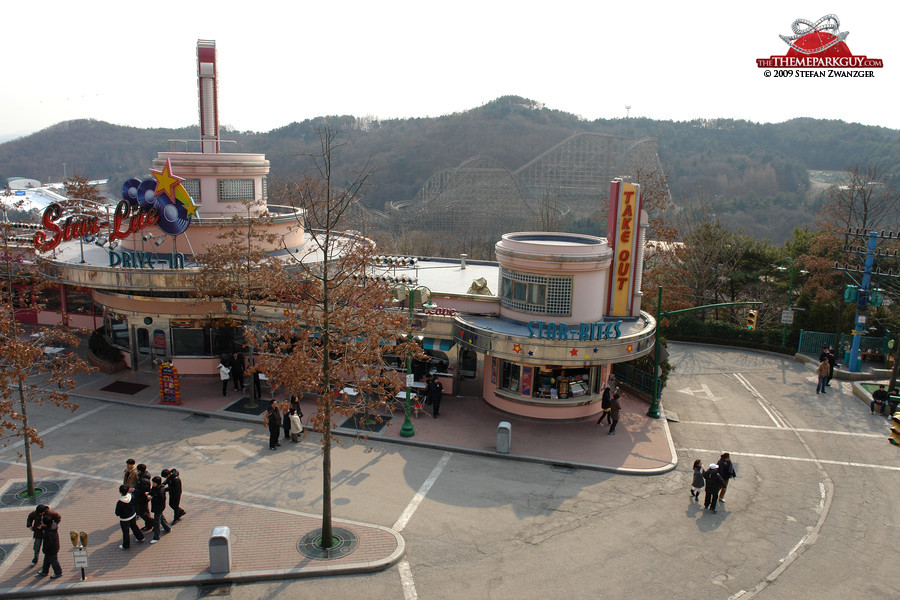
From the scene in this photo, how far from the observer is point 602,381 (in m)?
22.4

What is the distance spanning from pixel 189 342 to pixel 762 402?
905 inches

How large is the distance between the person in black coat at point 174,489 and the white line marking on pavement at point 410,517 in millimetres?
Result: 4837

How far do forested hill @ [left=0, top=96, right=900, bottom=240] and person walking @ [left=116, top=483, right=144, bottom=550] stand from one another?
244ft

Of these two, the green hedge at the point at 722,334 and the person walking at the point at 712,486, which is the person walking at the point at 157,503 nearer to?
the person walking at the point at 712,486

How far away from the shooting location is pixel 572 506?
16203 millimetres

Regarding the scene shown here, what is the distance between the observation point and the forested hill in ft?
314

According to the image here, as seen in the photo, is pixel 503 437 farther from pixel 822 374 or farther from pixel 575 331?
pixel 822 374

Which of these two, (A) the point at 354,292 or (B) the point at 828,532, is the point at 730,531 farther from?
(A) the point at 354,292

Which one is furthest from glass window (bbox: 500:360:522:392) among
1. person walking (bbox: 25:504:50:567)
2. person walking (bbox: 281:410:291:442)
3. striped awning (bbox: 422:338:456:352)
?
person walking (bbox: 25:504:50:567)

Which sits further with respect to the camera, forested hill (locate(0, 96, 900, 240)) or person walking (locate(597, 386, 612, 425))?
forested hill (locate(0, 96, 900, 240))

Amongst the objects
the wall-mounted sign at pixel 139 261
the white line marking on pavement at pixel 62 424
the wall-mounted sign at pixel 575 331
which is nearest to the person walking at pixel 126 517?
the white line marking on pavement at pixel 62 424

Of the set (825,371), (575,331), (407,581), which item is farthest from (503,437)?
(825,371)

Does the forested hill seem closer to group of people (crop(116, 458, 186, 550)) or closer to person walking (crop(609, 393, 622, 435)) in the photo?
person walking (crop(609, 393, 622, 435))

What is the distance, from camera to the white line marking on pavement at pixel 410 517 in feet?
40.9
